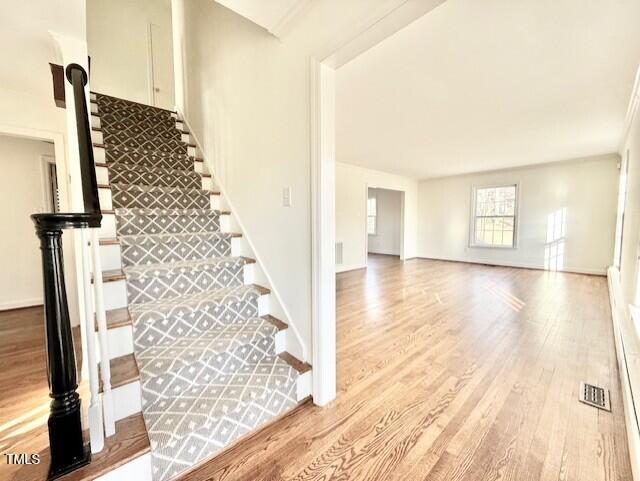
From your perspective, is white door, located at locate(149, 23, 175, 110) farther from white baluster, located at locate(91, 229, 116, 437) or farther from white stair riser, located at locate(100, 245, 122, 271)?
white baluster, located at locate(91, 229, 116, 437)

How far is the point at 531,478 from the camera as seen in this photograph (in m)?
1.16

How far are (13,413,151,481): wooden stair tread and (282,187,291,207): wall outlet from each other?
1330 mm

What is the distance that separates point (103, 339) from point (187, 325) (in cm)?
63

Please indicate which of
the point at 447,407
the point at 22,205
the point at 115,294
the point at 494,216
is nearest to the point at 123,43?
the point at 22,205

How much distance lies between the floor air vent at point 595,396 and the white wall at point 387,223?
6.60 metres

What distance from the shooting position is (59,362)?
0.96 metres

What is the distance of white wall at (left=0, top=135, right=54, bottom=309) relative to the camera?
3.41 metres

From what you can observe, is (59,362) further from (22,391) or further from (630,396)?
(630,396)

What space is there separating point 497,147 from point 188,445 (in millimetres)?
5546

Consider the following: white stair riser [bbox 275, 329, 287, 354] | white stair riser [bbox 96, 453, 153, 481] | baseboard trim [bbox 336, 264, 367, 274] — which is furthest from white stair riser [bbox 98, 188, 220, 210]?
baseboard trim [bbox 336, 264, 367, 274]

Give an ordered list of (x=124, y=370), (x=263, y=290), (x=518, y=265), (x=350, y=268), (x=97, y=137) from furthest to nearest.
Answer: (x=518, y=265) → (x=350, y=268) → (x=97, y=137) → (x=263, y=290) → (x=124, y=370)

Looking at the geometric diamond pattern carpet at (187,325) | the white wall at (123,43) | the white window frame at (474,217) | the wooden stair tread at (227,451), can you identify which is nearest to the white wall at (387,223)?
the white window frame at (474,217)

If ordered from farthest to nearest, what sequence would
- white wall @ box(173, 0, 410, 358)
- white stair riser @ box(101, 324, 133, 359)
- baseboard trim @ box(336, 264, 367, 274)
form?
baseboard trim @ box(336, 264, 367, 274) < white wall @ box(173, 0, 410, 358) < white stair riser @ box(101, 324, 133, 359)

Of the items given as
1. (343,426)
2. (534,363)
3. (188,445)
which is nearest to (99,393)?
(188,445)
